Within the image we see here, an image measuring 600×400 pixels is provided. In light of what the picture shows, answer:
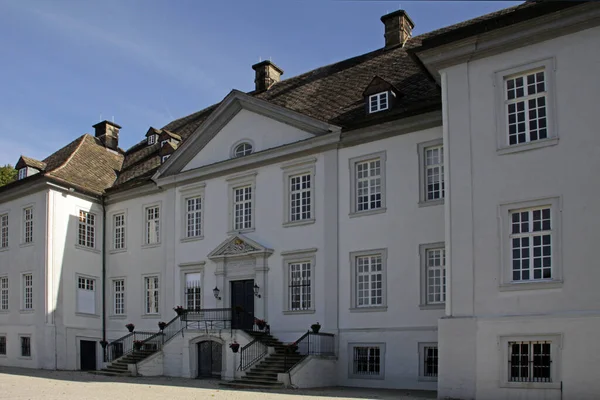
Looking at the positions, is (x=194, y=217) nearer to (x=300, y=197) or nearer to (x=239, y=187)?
(x=239, y=187)

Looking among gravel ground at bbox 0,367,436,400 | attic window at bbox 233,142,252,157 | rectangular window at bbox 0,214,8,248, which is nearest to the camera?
gravel ground at bbox 0,367,436,400

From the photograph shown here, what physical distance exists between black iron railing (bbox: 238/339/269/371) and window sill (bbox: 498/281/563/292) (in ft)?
28.2

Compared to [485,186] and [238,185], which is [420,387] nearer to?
[485,186]

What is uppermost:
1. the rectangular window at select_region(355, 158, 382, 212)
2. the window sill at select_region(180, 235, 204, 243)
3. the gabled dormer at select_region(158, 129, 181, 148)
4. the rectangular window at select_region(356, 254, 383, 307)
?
the gabled dormer at select_region(158, 129, 181, 148)

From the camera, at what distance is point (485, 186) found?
1748 centimetres

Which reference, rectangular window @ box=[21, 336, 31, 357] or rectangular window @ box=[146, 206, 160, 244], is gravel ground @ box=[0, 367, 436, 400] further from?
rectangular window @ box=[146, 206, 160, 244]

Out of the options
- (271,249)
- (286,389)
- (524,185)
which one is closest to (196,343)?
(271,249)

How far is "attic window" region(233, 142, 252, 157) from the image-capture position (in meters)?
26.5

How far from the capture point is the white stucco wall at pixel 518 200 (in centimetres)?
1577

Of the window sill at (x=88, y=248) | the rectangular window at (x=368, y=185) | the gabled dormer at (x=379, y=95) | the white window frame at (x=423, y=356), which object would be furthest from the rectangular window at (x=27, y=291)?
the white window frame at (x=423, y=356)

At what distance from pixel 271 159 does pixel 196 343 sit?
6762 mm

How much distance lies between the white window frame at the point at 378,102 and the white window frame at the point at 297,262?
4891mm

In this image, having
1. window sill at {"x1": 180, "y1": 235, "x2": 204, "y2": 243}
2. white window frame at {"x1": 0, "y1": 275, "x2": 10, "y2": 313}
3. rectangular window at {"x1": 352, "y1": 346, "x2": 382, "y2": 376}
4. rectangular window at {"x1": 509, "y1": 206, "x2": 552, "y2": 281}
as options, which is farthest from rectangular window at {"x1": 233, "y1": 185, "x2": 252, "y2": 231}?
white window frame at {"x1": 0, "y1": 275, "x2": 10, "y2": 313}

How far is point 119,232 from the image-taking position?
1226 inches
